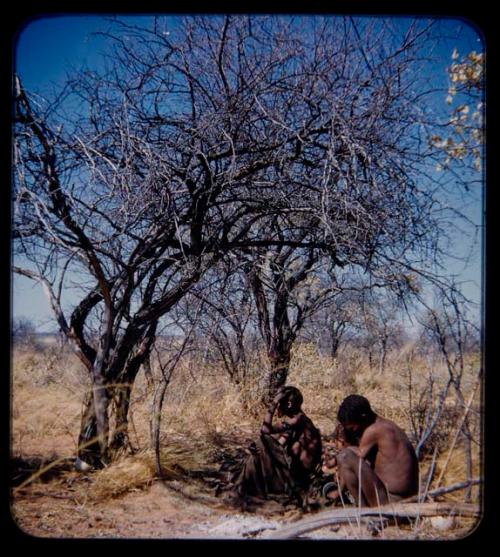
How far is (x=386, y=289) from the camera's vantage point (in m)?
5.14

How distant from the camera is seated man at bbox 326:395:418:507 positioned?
336 centimetres

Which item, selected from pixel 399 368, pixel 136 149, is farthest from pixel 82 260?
pixel 399 368

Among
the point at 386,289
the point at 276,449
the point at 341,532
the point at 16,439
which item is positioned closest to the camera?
the point at 341,532

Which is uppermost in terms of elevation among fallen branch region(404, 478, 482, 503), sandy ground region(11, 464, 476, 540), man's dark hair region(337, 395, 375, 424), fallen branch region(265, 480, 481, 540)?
man's dark hair region(337, 395, 375, 424)

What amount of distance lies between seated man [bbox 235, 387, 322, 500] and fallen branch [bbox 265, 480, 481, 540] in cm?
103

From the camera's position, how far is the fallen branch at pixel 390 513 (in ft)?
9.43

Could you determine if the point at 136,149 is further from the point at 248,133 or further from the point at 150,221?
the point at 248,133

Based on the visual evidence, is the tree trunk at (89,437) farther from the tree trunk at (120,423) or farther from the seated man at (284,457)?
the seated man at (284,457)

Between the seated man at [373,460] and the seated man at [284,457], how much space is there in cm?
58

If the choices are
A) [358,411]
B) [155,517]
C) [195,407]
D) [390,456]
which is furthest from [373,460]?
[195,407]

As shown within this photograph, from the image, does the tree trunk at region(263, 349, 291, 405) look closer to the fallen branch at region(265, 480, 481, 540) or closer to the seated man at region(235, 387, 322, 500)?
the seated man at region(235, 387, 322, 500)

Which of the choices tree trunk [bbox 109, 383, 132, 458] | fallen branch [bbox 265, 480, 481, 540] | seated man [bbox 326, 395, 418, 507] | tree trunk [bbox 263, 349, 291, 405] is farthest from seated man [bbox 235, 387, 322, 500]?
tree trunk [bbox 263, 349, 291, 405]

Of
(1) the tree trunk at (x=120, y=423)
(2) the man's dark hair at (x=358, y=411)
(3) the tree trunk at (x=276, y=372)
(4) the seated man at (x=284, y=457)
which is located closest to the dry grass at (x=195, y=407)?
(1) the tree trunk at (x=120, y=423)
